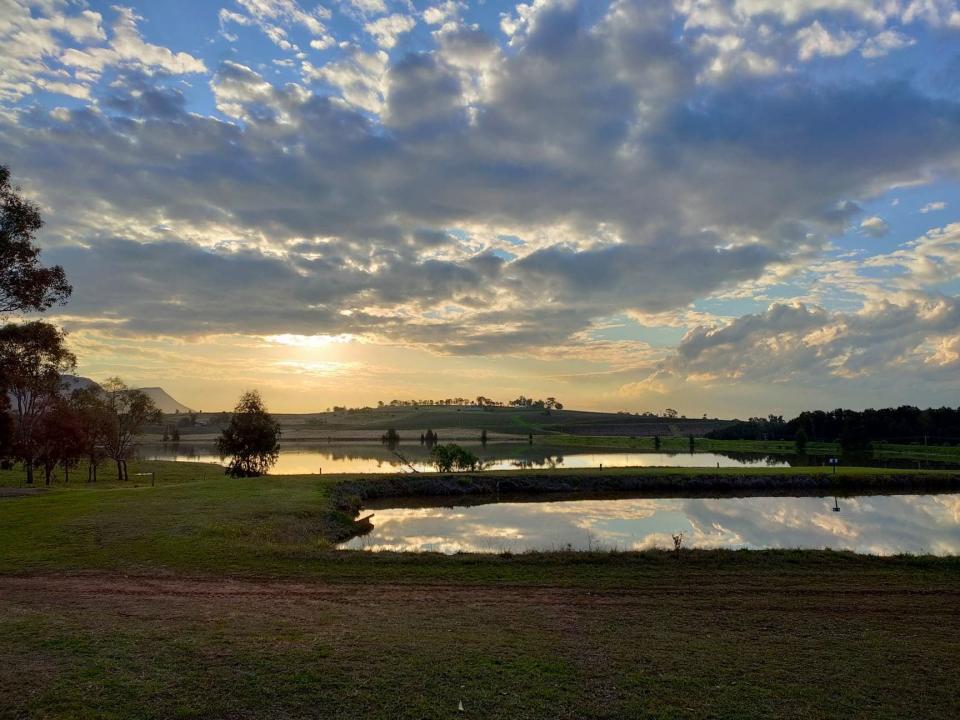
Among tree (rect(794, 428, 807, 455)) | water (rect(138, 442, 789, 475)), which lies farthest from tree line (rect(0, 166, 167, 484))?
tree (rect(794, 428, 807, 455))

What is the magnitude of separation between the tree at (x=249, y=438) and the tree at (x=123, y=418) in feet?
30.5

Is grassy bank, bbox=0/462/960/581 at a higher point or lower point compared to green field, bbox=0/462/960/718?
lower

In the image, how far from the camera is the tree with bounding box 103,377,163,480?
49031 mm

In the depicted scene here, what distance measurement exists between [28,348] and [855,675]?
29.7 m

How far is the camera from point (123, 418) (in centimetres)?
5131

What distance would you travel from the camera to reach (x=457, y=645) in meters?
9.23

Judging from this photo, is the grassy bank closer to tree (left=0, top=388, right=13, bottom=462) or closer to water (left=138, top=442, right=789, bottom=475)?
tree (left=0, top=388, right=13, bottom=462)

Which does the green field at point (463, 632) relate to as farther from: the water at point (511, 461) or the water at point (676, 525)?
the water at point (511, 461)

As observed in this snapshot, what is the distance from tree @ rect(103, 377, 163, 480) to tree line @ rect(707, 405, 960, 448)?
84.4 meters

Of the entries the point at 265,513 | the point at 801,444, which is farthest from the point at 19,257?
the point at 801,444

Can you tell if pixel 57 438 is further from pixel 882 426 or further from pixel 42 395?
pixel 882 426

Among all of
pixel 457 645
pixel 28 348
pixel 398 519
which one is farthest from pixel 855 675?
pixel 28 348

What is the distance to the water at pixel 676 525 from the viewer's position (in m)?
21.6

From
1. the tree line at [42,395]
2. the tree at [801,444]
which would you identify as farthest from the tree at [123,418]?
the tree at [801,444]
